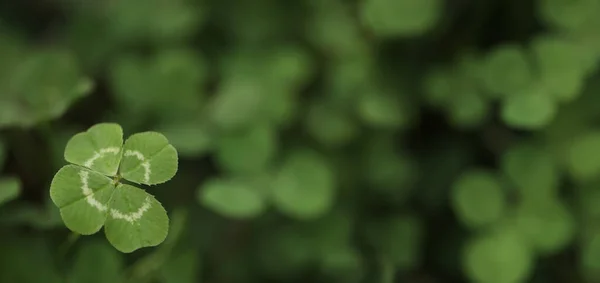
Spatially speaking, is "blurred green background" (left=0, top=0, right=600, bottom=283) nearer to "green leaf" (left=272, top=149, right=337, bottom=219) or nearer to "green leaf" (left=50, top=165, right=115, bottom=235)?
"green leaf" (left=272, top=149, right=337, bottom=219)

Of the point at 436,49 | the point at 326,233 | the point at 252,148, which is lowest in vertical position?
the point at 326,233

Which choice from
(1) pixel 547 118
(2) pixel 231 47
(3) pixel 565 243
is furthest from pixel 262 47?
(3) pixel 565 243

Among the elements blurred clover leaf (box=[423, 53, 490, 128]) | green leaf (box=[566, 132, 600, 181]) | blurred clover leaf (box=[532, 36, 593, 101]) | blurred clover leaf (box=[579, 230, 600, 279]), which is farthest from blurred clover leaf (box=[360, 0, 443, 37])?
blurred clover leaf (box=[579, 230, 600, 279])

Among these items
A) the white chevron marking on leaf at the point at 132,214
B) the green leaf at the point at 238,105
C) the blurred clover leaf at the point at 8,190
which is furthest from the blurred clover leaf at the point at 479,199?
the blurred clover leaf at the point at 8,190

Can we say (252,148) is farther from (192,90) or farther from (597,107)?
(597,107)

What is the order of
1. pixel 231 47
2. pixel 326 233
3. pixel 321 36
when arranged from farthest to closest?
pixel 231 47, pixel 321 36, pixel 326 233

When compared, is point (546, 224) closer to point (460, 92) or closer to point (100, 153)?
point (460, 92)

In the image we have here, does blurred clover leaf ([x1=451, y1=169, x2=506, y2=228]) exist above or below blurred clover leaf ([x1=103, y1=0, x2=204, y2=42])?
below
